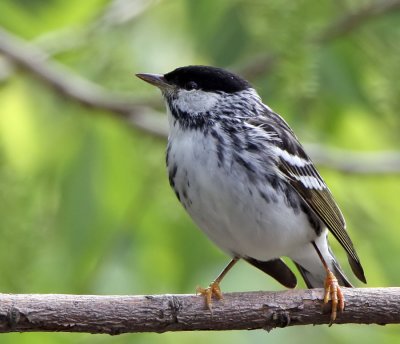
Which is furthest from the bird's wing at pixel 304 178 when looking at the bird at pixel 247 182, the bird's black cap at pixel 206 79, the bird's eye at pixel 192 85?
the bird's eye at pixel 192 85

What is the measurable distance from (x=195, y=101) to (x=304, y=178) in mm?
573

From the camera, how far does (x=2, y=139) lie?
18.3 feet

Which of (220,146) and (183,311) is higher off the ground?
(220,146)

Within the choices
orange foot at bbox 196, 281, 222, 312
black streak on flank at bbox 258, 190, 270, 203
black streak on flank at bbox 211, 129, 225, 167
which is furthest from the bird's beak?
orange foot at bbox 196, 281, 222, 312

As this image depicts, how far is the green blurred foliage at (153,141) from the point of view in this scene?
4.94 metres

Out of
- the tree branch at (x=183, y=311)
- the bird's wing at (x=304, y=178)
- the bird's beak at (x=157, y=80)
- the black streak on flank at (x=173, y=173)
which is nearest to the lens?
the tree branch at (x=183, y=311)

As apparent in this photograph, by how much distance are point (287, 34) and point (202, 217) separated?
82 centimetres

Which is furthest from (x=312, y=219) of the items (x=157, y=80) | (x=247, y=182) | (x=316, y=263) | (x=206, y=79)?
(x=157, y=80)

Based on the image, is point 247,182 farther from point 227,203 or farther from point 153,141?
point 153,141

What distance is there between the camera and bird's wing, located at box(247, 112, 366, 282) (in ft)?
16.0

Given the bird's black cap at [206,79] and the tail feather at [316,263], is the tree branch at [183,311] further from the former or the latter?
the bird's black cap at [206,79]

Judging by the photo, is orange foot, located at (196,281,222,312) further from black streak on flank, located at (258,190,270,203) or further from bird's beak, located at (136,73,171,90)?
bird's beak, located at (136,73,171,90)

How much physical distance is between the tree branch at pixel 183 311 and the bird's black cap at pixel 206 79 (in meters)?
1.13

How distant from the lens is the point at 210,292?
14.1 feet
